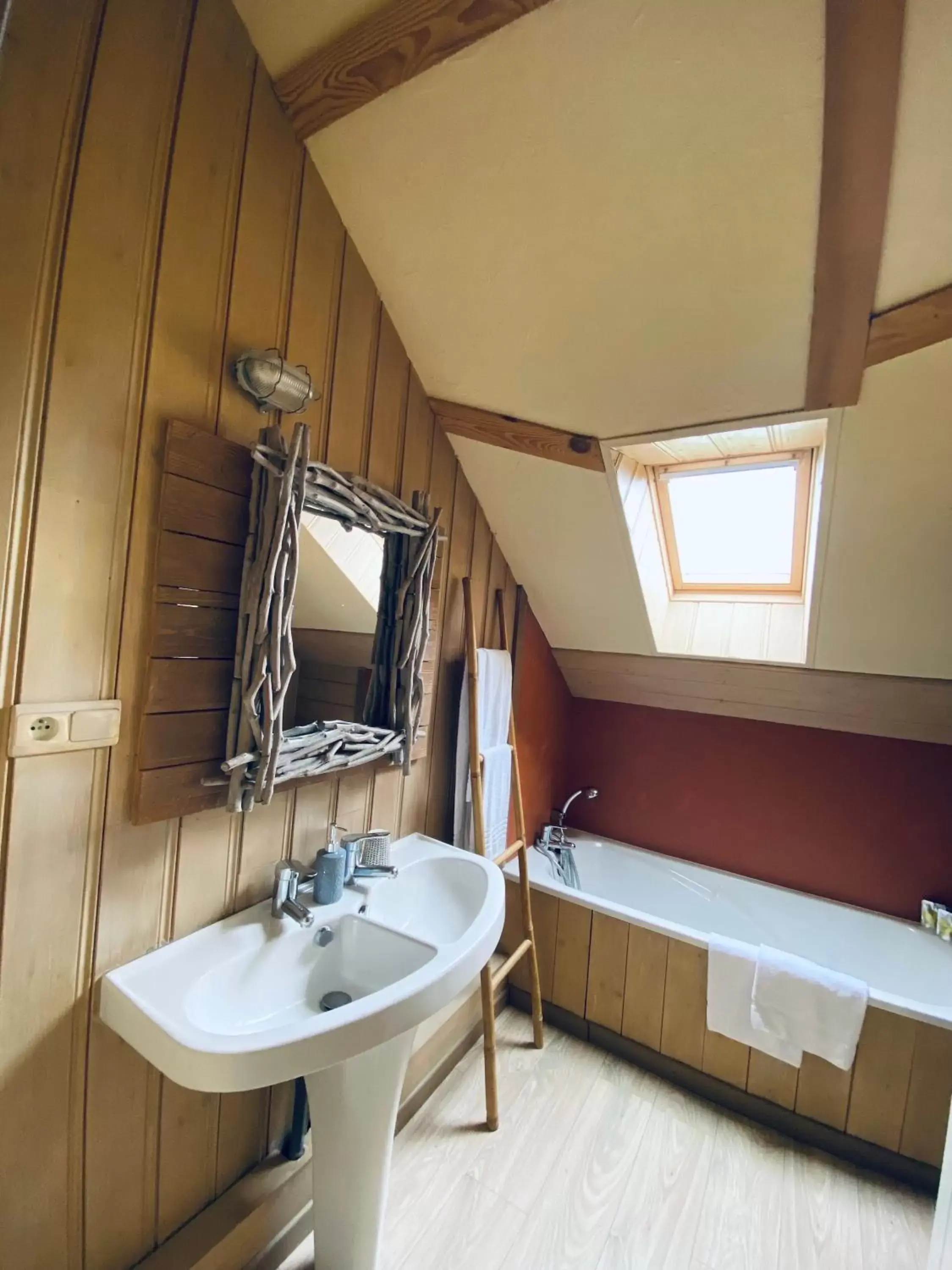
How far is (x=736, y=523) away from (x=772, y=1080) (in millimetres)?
1977

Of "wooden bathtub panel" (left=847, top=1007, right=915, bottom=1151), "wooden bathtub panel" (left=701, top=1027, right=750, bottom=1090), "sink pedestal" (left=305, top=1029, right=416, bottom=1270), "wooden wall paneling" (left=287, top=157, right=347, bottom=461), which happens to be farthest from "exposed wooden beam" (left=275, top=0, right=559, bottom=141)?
"wooden bathtub panel" (left=701, top=1027, right=750, bottom=1090)

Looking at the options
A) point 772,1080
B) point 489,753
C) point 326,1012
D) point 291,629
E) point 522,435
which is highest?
point 522,435

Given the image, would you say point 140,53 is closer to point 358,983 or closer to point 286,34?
point 286,34

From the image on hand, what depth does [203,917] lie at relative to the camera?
4.12 feet

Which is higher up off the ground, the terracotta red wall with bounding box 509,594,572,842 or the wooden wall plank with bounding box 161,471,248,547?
the wooden wall plank with bounding box 161,471,248,547

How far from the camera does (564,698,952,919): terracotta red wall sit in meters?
2.23

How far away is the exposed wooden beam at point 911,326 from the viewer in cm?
118

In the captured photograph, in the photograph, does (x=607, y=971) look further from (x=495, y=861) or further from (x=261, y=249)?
(x=261, y=249)

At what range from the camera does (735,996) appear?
1.90 m

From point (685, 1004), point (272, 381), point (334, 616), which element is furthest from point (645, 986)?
point (272, 381)

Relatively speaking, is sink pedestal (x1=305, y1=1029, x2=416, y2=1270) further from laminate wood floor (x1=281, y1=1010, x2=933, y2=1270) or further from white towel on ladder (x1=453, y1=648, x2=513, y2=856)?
white towel on ladder (x1=453, y1=648, x2=513, y2=856)

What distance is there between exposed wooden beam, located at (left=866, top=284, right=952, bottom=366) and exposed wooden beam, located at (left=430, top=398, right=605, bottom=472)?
29.3 inches

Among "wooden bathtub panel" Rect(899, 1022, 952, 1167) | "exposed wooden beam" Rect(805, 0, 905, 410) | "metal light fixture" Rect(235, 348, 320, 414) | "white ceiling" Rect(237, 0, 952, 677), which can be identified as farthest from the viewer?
"wooden bathtub panel" Rect(899, 1022, 952, 1167)

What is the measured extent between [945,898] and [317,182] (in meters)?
3.21
